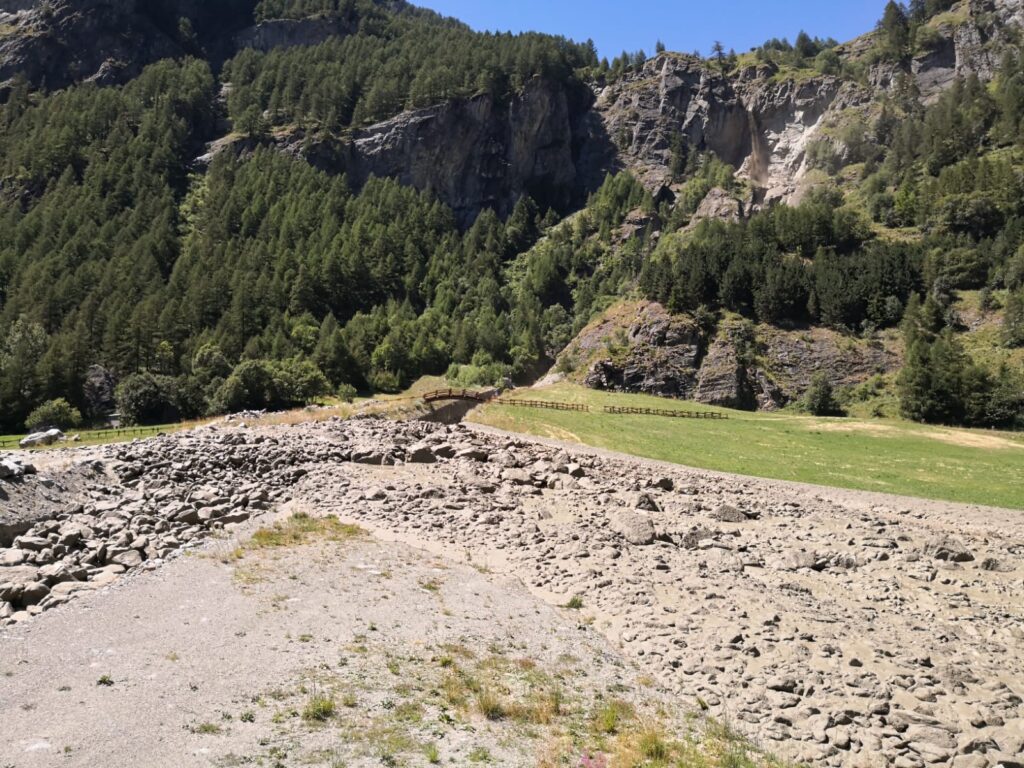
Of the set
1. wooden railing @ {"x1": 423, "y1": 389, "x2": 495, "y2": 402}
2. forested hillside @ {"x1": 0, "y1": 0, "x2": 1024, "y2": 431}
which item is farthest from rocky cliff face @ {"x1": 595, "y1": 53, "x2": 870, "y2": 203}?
wooden railing @ {"x1": 423, "y1": 389, "x2": 495, "y2": 402}

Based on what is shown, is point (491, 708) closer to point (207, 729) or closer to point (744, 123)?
point (207, 729)

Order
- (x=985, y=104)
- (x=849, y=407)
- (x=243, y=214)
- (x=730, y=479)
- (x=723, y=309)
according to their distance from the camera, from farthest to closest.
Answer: (x=243, y=214) → (x=985, y=104) → (x=723, y=309) → (x=849, y=407) → (x=730, y=479)

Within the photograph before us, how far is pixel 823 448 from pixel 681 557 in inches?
1127

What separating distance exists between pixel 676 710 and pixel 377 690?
5.40m

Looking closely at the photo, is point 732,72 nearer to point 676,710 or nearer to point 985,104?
point 985,104

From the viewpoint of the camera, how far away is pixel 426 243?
156375 millimetres

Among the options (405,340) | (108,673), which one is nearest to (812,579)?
(108,673)

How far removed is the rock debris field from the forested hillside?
45.4m

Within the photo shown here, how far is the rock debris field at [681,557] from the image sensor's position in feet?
38.1

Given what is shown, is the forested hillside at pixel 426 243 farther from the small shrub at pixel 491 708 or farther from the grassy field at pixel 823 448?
the small shrub at pixel 491 708

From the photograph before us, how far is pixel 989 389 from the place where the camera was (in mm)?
59094

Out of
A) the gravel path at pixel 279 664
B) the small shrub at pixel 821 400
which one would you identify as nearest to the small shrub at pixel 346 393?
the small shrub at pixel 821 400

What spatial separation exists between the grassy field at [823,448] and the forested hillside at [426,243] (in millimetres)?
15480

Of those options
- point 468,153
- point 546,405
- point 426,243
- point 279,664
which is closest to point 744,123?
point 468,153
